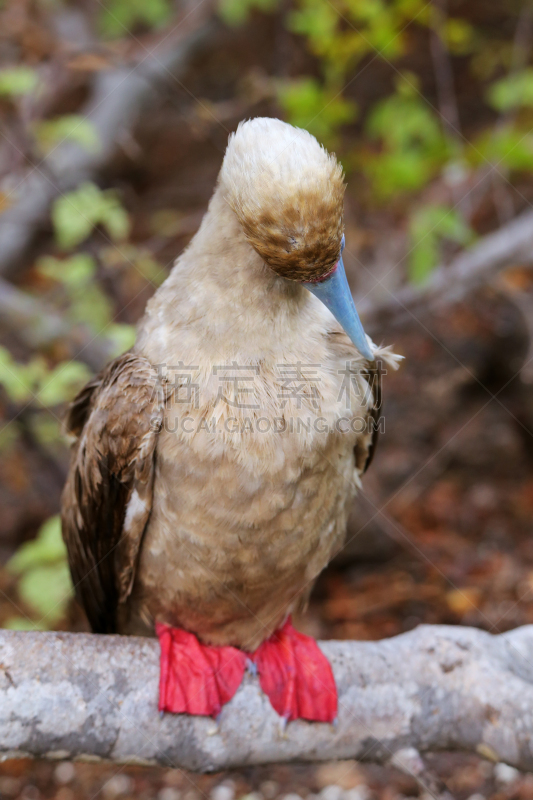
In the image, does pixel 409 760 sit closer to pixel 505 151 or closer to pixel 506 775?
pixel 506 775

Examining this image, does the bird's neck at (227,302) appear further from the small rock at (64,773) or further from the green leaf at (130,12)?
the green leaf at (130,12)

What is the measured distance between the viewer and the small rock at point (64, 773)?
3820mm

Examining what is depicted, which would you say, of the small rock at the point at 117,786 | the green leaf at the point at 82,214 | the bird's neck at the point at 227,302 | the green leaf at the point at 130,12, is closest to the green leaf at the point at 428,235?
the green leaf at the point at 82,214

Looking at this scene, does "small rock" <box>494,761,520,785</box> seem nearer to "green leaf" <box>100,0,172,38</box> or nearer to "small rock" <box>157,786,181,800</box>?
"small rock" <box>157,786,181,800</box>

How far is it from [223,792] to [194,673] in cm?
148

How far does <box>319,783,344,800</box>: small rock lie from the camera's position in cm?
366

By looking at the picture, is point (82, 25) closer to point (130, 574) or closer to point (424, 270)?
point (424, 270)

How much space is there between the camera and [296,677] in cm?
267

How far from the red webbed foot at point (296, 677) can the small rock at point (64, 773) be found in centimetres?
167

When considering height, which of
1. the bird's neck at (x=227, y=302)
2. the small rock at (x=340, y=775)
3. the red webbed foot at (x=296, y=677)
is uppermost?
the bird's neck at (x=227, y=302)

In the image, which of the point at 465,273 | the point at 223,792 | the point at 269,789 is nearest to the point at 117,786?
the point at 223,792

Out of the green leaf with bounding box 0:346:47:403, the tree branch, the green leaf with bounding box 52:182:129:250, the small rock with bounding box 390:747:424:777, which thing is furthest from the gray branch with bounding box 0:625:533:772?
the green leaf with bounding box 52:182:129:250

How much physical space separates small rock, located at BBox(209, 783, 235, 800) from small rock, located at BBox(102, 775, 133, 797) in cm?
45

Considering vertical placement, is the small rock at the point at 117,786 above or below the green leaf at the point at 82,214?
below
